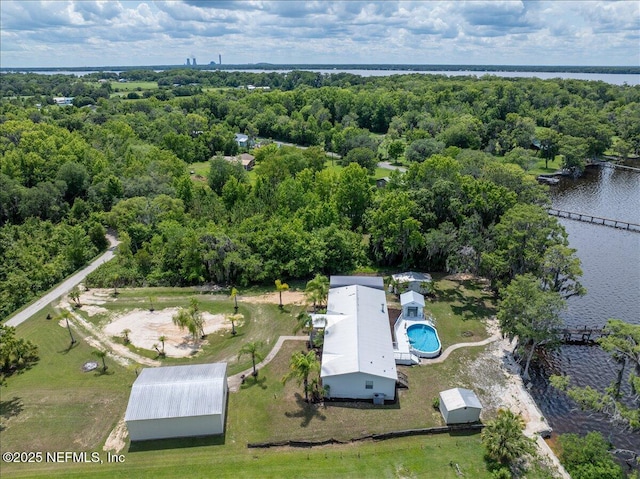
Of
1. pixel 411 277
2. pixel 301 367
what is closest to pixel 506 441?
pixel 301 367

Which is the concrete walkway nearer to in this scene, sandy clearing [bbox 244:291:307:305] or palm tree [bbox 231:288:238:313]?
sandy clearing [bbox 244:291:307:305]

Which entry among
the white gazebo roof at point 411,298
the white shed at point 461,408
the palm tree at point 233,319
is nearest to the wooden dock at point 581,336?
the white gazebo roof at point 411,298

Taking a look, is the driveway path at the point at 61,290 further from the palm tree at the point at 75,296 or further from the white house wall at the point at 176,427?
the white house wall at the point at 176,427

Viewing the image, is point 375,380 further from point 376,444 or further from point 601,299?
point 601,299

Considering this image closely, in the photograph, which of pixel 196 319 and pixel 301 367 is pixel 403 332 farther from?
pixel 196 319

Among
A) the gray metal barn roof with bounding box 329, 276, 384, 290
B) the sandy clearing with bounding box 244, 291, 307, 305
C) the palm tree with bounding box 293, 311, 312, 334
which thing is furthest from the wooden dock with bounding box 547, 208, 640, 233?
the palm tree with bounding box 293, 311, 312, 334

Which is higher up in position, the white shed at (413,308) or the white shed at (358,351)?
the white shed at (358,351)

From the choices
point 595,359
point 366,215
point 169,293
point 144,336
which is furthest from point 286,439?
point 366,215
